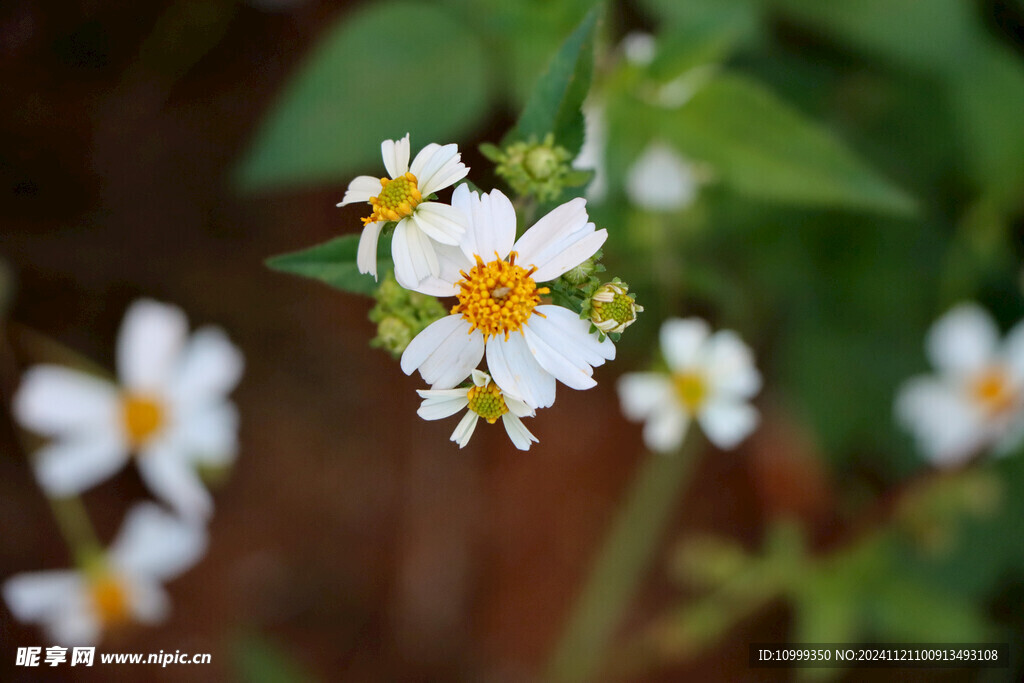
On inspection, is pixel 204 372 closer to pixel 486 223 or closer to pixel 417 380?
pixel 417 380

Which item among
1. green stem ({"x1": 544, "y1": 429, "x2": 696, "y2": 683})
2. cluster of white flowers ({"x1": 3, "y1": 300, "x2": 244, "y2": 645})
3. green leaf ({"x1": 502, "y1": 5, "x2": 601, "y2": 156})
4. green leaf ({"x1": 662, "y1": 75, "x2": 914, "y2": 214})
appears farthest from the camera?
green stem ({"x1": 544, "y1": 429, "x2": 696, "y2": 683})

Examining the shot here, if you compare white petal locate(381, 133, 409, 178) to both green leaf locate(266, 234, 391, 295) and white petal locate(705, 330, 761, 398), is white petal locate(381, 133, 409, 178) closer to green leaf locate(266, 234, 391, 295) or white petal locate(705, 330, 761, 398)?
green leaf locate(266, 234, 391, 295)

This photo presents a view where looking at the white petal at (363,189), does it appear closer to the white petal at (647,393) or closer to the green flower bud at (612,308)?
the green flower bud at (612,308)

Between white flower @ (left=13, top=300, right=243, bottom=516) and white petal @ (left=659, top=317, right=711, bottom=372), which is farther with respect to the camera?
white flower @ (left=13, top=300, right=243, bottom=516)

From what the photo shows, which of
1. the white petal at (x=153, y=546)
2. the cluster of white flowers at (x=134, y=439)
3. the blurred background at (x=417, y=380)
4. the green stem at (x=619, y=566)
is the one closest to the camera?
the blurred background at (x=417, y=380)

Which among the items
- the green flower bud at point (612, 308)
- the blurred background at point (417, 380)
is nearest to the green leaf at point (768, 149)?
the blurred background at point (417, 380)

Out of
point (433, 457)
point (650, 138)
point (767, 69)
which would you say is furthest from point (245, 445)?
point (767, 69)

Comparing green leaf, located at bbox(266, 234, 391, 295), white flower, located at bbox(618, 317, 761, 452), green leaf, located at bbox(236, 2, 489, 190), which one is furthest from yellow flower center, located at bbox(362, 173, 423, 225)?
green leaf, located at bbox(236, 2, 489, 190)
